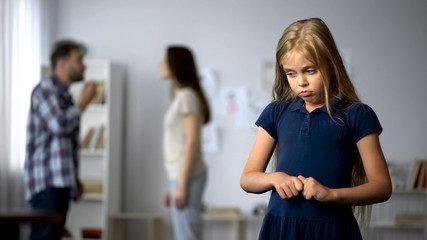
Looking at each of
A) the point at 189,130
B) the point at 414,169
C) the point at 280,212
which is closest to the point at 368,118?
the point at 280,212

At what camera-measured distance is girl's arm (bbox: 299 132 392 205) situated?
863 millimetres

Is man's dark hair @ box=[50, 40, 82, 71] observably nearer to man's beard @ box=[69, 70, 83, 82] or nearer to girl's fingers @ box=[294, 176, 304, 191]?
man's beard @ box=[69, 70, 83, 82]

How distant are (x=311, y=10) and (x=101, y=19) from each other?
5.89 ft

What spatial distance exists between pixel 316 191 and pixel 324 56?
9.8 inches

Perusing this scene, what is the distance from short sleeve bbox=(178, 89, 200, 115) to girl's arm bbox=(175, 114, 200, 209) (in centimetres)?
3

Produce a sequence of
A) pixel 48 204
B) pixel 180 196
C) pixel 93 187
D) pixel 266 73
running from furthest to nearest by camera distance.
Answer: pixel 266 73
pixel 93 187
pixel 180 196
pixel 48 204

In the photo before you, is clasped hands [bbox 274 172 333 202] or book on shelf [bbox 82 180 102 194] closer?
clasped hands [bbox 274 172 333 202]

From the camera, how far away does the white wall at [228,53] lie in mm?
4039

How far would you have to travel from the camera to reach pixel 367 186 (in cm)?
88

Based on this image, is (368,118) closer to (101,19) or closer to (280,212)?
(280,212)

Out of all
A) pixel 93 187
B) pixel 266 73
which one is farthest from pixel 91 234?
pixel 266 73

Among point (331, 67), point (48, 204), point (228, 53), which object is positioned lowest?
point (48, 204)

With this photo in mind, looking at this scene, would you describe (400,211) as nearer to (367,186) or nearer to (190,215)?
(190,215)

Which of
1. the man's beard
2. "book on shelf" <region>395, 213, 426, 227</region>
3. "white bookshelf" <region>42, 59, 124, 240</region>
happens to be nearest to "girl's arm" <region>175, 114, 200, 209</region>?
the man's beard
